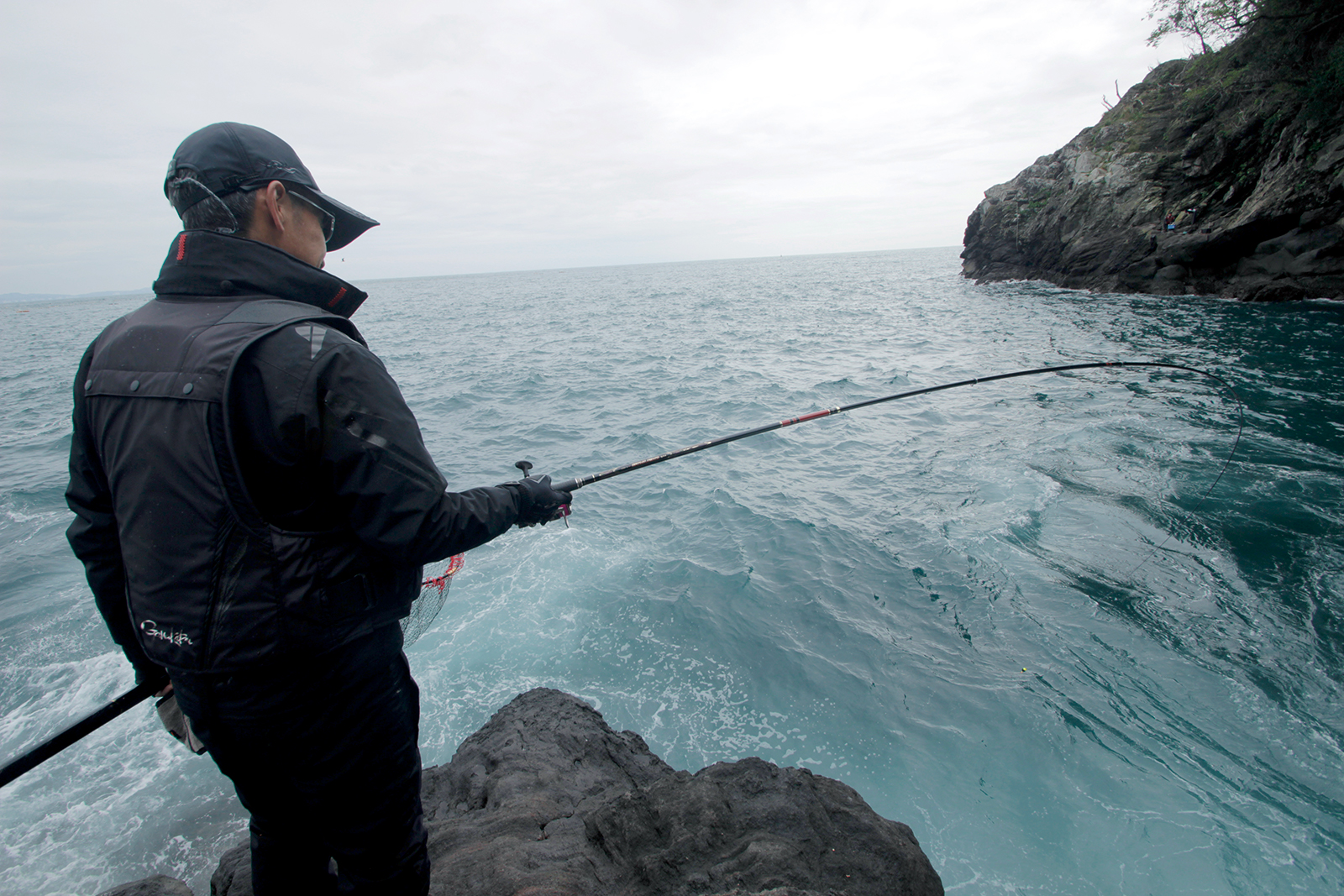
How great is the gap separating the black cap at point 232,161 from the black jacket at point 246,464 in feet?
0.48

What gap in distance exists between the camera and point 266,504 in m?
1.53

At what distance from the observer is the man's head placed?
166cm

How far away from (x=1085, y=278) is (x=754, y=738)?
33881 millimetres

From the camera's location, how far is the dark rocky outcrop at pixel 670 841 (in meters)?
2.52

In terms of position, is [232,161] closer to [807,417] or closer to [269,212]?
[269,212]

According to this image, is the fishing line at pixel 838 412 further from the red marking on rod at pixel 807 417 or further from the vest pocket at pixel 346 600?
the vest pocket at pixel 346 600

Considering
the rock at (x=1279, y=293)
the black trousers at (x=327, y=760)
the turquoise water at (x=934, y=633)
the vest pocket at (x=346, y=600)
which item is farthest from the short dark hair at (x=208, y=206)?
the rock at (x=1279, y=293)

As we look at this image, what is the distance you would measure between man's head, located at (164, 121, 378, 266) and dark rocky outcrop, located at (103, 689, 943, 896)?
2595 millimetres

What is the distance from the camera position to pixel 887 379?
51.2 feet

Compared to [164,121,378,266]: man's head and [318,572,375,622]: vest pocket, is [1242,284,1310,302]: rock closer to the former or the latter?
[164,121,378,266]: man's head

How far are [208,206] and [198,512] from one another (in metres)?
0.85

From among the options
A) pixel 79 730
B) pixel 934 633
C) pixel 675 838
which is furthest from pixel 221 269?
pixel 934 633

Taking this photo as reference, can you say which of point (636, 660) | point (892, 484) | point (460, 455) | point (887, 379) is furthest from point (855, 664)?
point (887, 379)

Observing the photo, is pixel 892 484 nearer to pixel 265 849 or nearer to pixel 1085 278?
pixel 265 849
